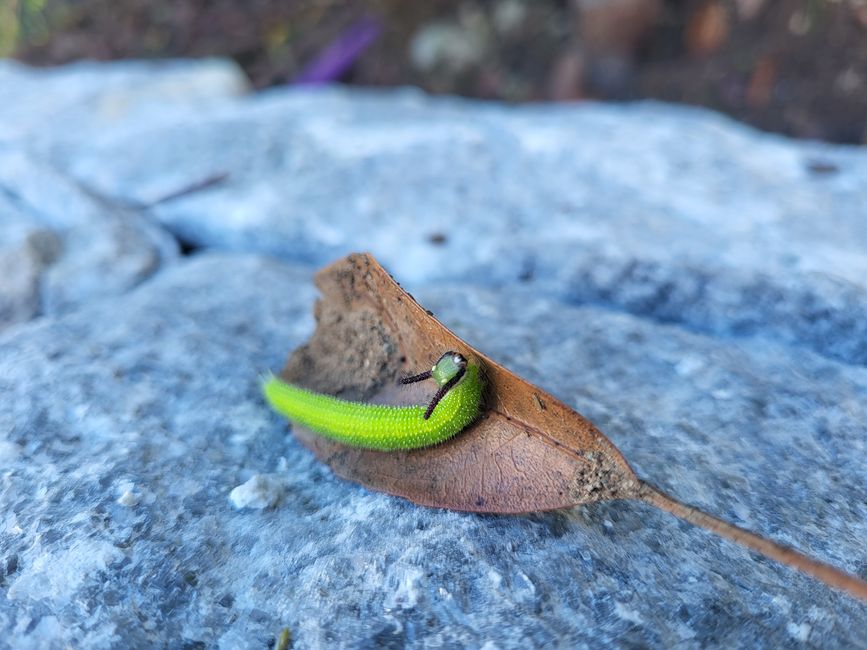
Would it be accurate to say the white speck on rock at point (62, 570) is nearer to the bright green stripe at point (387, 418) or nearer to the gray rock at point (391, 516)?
the gray rock at point (391, 516)

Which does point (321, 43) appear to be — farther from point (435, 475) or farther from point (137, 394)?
point (435, 475)

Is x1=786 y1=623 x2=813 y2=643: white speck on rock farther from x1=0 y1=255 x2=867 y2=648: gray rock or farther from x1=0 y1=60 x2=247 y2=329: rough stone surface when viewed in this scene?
x1=0 y1=60 x2=247 y2=329: rough stone surface

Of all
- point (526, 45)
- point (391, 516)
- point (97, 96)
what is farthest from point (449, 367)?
point (526, 45)

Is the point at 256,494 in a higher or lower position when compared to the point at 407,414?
lower

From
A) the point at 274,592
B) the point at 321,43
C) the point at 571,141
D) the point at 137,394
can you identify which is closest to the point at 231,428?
the point at 137,394

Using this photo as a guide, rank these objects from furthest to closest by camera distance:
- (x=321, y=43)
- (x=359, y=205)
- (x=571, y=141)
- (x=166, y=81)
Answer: (x=321, y=43) → (x=166, y=81) → (x=571, y=141) → (x=359, y=205)

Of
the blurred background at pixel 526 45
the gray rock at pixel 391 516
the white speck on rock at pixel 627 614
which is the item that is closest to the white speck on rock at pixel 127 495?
the gray rock at pixel 391 516

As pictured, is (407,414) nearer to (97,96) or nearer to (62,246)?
(62,246)
